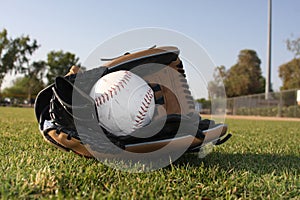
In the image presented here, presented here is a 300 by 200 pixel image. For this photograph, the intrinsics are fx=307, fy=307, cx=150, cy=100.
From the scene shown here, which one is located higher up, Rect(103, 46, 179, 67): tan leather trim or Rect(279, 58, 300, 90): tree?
Rect(279, 58, 300, 90): tree

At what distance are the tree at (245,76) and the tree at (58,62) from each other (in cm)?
1907

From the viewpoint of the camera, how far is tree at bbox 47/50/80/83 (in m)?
37.4

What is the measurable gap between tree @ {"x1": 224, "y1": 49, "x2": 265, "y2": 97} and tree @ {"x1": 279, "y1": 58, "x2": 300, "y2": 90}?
6490 millimetres

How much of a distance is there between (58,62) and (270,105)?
26.3 m

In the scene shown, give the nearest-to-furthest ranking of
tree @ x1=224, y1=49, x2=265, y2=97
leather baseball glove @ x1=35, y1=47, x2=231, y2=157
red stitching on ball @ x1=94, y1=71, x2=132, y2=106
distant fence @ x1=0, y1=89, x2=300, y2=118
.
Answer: leather baseball glove @ x1=35, y1=47, x2=231, y2=157 < red stitching on ball @ x1=94, y1=71, x2=132, y2=106 < distant fence @ x1=0, y1=89, x2=300, y2=118 < tree @ x1=224, y1=49, x2=265, y2=97

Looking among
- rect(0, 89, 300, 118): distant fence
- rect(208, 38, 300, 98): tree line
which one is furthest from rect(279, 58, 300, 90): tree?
rect(0, 89, 300, 118): distant fence

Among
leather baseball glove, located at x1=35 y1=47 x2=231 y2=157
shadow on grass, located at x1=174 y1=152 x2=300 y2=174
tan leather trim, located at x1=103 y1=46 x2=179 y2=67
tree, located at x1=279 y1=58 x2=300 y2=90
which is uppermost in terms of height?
tree, located at x1=279 y1=58 x2=300 y2=90

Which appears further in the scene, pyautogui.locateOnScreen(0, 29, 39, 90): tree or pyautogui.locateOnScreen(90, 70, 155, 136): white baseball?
pyautogui.locateOnScreen(0, 29, 39, 90): tree

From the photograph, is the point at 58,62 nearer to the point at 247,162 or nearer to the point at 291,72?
the point at 291,72

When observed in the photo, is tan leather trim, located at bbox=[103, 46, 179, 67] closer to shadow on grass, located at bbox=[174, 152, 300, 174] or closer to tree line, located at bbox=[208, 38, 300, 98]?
shadow on grass, located at bbox=[174, 152, 300, 174]

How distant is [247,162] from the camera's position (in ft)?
6.59

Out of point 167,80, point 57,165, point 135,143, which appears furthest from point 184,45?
point 57,165

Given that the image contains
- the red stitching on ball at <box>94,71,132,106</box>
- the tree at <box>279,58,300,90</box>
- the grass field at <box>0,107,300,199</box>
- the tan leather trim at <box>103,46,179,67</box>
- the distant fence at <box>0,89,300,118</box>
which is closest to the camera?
the grass field at <box>0,107,300,199</box>

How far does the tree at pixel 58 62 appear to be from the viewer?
37.4m
